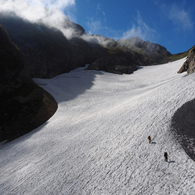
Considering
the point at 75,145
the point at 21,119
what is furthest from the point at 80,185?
the point at 21,119

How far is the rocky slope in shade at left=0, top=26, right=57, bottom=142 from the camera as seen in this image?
1459 inches

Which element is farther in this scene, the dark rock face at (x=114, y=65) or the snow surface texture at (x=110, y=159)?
the dark rock face at (x=114, y=65)

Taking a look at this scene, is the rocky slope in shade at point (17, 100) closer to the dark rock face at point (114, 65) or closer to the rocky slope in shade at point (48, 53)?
the rocky slope in shade at point (48, 53)

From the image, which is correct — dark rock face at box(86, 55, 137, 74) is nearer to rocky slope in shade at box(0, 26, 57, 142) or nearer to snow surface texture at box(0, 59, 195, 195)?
rocky slope in shade at box(0, 26, 57, 142)

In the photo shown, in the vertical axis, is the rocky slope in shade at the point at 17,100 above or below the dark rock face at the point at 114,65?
below

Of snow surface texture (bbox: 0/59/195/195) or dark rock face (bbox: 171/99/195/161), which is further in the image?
dark rock face (bbox: 171/99/195/161)

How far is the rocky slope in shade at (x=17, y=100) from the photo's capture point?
3706 centimetres

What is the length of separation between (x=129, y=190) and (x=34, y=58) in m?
91.4

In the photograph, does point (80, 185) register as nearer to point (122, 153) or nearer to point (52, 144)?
point (122, 153)

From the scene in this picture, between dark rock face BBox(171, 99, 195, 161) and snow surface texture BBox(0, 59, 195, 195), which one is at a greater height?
dark rock face BBox(171, 99, 195, 161)

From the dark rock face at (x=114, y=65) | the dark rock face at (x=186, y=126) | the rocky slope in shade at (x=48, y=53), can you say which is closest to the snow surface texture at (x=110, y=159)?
the dark rock face at (x=186, y=126)

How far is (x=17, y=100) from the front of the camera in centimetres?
4503

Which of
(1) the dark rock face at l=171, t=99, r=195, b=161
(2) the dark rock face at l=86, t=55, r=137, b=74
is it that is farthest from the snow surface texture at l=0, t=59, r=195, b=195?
(2) the dark rock face at l=86, t=55, r=137, b=74

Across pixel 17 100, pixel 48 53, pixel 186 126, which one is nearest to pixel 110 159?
pixel 186 126
